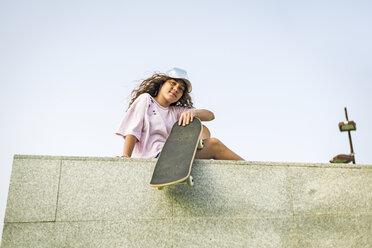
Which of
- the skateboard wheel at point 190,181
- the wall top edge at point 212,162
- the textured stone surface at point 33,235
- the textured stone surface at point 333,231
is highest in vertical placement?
the wall top edge at point 212,162

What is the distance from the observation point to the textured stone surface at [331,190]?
367cm

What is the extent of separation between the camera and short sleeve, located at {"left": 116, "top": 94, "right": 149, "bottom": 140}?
4059 millimetres

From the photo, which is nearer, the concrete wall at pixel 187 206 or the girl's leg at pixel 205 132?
the concrete wall at pixel 187 206

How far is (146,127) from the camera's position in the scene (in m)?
4.18

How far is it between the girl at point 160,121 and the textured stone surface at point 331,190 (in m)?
0.84

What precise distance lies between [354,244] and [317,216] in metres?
0.51

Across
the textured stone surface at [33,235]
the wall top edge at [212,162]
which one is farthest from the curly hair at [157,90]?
the textured stone surface at [33,235]

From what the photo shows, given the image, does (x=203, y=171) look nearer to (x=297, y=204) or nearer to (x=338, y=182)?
(x=297, y=204)

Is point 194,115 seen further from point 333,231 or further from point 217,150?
point 333,231

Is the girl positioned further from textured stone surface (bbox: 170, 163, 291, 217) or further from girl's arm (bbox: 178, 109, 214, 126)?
textured stone surface (bbox: 170, 163, 291, 217)

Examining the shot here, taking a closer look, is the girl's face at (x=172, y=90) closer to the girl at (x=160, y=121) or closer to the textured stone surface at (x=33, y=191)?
the girl at (x=160, y=121)

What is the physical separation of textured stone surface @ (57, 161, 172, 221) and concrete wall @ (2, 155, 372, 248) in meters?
0.01

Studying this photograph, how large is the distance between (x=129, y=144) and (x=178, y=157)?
0.83 m

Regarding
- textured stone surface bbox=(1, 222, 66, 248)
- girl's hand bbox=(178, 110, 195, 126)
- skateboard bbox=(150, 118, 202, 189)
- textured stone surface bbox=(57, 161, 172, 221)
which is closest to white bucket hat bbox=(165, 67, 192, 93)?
girl's hand bbox=(178, 110, 195, 126)
